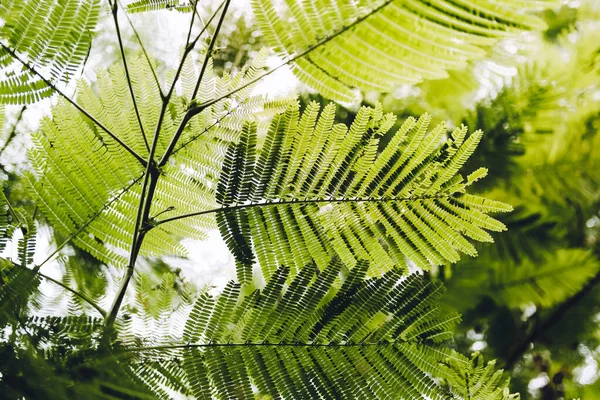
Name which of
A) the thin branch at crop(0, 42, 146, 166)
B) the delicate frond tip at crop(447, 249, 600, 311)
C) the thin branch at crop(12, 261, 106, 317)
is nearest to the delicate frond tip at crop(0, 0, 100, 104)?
the thin branch at crop(0, 42, 146, 166)

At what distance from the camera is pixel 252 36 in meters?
1.96

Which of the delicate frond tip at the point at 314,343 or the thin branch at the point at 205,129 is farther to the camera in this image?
the thin branch at the point at 205,129

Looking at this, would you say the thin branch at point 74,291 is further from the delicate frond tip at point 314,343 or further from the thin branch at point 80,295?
the delicate frond tip at point 314,343

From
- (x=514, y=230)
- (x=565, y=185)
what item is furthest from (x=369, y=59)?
(x=565, y=185)

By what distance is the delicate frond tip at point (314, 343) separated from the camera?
0.75m

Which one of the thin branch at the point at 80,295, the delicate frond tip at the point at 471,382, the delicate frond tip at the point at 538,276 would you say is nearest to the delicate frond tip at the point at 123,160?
the thin branch at the point at 80,295

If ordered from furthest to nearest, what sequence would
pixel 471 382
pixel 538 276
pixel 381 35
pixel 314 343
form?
1. pixel 538 276
2. pixel 471 382
3. pixel 314 343
4. pixel 381 35

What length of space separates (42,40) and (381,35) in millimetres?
562

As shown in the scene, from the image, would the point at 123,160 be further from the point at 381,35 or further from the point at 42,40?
the point at 381,35

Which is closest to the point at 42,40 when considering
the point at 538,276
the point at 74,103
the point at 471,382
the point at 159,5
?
the point at 74,103

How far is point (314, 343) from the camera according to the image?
2.55 ft

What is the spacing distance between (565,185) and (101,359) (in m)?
1.80

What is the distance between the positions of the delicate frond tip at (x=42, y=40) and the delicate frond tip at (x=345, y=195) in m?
0.32

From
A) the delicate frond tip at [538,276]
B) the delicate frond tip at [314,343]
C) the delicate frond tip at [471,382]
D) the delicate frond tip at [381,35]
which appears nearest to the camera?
the delicate frond tip at [381,35]
